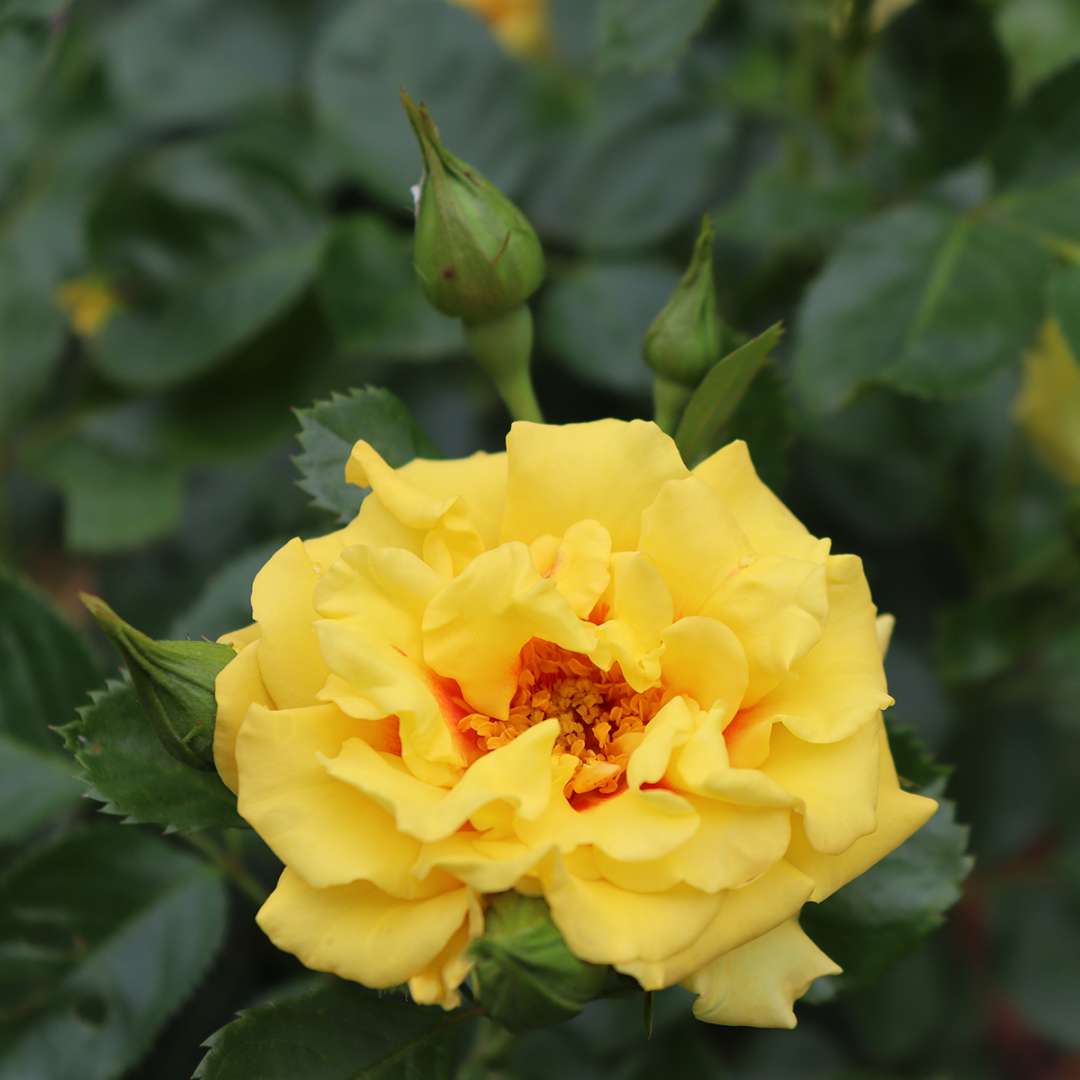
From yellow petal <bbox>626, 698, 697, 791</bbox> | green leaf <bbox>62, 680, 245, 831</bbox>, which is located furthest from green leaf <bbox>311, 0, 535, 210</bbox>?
yellow petal <bbox>626, 698, 697, 791</bbox>

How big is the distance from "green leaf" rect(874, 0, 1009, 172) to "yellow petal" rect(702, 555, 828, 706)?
70 centimetres

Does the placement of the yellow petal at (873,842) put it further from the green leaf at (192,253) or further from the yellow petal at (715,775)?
the green leaf at (192,253)

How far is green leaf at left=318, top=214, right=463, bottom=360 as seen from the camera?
120 cm

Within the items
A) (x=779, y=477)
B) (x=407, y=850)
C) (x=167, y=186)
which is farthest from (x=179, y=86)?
(x=407, y=850)

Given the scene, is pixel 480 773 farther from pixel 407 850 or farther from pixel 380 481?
pixel 380 481

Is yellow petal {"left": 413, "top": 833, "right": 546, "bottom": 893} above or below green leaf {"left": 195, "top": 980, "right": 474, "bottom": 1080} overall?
above

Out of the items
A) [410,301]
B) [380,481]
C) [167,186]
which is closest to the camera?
[380,481]

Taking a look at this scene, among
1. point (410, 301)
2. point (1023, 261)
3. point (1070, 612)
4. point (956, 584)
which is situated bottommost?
point (956, 584)

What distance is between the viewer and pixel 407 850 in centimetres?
61

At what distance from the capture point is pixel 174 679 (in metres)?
0.66

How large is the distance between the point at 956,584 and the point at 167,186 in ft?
3.14

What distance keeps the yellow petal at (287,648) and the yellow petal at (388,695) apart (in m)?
0.03

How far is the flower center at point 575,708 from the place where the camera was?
72 cm

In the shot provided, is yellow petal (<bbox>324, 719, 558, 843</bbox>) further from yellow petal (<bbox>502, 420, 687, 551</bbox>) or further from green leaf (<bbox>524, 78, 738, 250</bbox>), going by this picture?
green leaf (<bbox>524, 78, 738, 250</bbox>)
